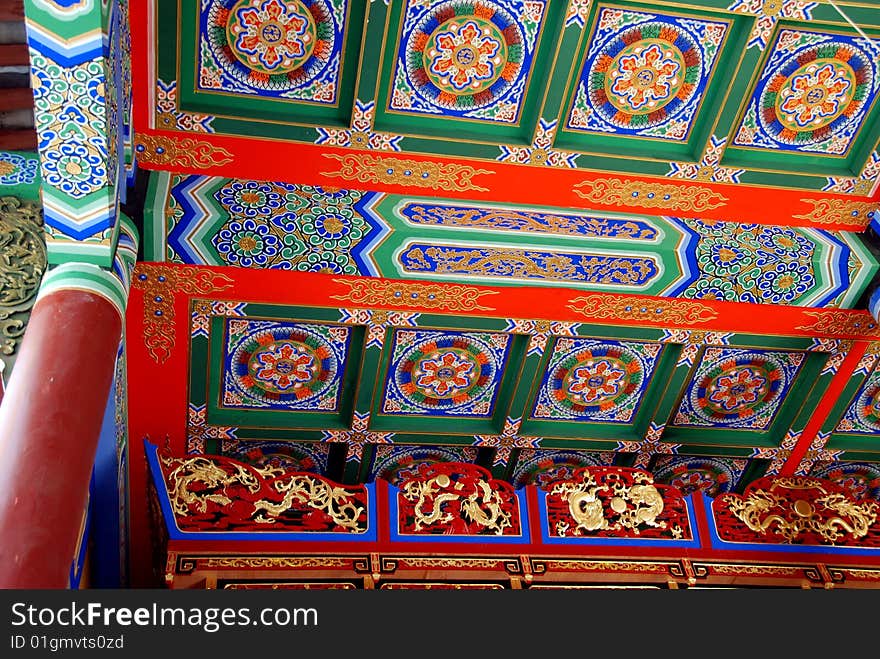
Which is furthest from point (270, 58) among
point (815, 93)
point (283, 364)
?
point (815, 93)

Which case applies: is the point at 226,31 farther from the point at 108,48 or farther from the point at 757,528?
the point at 757,528

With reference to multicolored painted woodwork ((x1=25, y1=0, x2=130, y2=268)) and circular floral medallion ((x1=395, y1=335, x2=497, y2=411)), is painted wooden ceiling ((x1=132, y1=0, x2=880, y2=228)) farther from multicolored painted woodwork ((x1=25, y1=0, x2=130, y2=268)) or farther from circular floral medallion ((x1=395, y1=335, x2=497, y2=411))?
circular floral medallion ((x1=395, y1=335, x2=497, y2=411))

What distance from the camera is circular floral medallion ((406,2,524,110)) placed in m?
4.57

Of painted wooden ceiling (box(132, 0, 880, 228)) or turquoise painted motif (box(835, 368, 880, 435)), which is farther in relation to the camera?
turquoise painted motif (box(835, 368, 880, 435))

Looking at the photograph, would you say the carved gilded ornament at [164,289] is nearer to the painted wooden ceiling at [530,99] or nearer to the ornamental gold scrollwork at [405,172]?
the painted wooden ceiling at [530,99]

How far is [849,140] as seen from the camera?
515 cm

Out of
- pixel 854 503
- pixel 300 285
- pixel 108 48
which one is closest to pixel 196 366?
pixel 300 285

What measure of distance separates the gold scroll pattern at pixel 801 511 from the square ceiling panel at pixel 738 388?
0.43 meters

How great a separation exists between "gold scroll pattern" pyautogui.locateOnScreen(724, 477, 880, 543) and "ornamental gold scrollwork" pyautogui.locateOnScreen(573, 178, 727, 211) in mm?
1757

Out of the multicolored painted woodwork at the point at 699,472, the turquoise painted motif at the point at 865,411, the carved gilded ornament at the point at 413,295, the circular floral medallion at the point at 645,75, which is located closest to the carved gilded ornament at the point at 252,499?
the carved gilded ornament at the point at 413,295

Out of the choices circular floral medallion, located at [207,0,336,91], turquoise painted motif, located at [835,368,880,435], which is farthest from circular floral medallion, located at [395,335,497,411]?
turquoise painted motif, located at [835,368,880,435]

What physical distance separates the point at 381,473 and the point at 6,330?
270cm

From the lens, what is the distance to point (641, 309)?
17.5 ft

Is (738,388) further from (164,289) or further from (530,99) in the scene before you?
(164,289)
